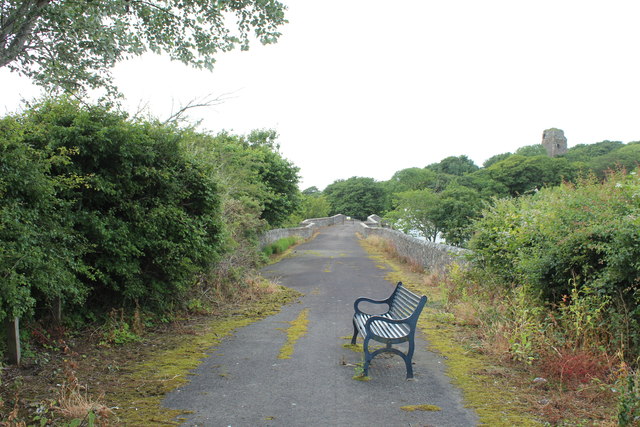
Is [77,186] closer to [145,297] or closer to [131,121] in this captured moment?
[131,121]

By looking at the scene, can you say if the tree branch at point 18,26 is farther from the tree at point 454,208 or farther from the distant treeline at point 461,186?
the tree at point 454,208

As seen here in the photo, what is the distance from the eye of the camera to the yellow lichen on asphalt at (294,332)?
20.0ft

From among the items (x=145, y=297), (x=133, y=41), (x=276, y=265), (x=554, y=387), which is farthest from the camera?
(x=276, y=265)

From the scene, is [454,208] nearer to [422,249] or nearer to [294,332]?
[422,249]

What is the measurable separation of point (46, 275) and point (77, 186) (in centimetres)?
142

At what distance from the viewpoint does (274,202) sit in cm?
2156

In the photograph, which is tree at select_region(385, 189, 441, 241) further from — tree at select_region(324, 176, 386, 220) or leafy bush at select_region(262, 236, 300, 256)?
tree at select_region(324, 176, 386, 220)

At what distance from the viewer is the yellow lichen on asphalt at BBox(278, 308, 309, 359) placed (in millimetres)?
6094

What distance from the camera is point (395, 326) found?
5.94 m

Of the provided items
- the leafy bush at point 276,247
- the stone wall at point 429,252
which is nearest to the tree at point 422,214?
the leafy bush at point 276,247

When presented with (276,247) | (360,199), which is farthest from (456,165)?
(276,247)

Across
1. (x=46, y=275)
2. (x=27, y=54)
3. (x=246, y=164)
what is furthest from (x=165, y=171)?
(x=246, y=164)

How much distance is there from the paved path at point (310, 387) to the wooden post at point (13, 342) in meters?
1.96

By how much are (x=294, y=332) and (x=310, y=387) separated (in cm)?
251
